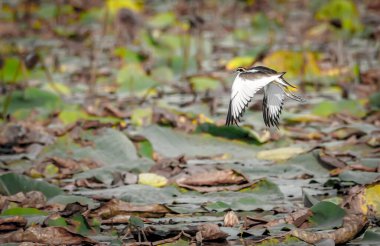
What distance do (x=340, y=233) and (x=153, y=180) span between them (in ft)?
4.58

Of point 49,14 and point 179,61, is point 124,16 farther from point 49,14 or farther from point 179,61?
point 49,14

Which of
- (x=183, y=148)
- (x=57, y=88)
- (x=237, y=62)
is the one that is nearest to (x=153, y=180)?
(x=183, y=148)

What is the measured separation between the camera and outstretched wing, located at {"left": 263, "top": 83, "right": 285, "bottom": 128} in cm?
388

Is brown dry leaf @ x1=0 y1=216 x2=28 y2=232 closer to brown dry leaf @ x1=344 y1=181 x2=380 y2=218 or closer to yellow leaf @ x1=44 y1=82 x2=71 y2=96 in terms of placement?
brown dry leaf @ x1=344 y1=181 x2=380 y2=218

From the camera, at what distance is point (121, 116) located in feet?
20.3

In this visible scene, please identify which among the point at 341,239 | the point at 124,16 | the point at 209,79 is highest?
the point at 124,16

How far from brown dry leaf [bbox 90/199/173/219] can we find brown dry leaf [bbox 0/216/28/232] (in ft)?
1.18

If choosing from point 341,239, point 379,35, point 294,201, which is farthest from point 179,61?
point 341,239

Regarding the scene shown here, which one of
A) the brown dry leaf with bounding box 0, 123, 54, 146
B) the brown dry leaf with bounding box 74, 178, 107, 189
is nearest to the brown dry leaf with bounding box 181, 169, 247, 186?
the brown dry leaf with bounding box 74, 178, 107, 189

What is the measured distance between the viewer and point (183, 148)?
17.4ft

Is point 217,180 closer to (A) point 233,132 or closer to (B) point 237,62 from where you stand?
(A) point 233,132

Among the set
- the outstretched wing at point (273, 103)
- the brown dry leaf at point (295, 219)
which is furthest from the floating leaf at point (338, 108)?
the brown dry leaf at point (295, 219)

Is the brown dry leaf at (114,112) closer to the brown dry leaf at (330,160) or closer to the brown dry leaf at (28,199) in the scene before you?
the brown dry leaf at (330,160)

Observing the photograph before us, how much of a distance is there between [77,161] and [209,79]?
233 cm
